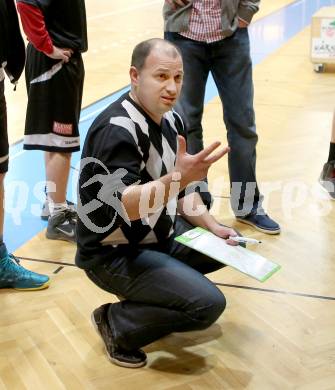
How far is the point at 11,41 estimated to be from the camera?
2.55 m

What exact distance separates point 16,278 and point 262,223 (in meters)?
1.23

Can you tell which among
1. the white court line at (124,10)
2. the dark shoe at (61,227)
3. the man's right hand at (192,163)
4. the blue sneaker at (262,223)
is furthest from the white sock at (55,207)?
the white court line at (124,10)

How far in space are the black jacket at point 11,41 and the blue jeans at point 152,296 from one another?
940mm

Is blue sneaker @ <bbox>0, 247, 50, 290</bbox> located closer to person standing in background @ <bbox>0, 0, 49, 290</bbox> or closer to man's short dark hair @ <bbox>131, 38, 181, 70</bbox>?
person standing in background @ <bbox>0, 0, 49, 290</bbox>

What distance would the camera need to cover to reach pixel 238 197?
3.25m

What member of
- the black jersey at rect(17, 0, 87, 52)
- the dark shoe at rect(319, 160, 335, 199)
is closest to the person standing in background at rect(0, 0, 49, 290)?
the black jersey at rect(17, 0, 87, 52)

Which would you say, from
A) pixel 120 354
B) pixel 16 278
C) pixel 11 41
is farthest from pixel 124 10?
pixel 120 354

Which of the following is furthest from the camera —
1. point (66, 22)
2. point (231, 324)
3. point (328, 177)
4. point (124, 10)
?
point (124, 10)

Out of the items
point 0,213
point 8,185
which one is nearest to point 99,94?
point 8,185

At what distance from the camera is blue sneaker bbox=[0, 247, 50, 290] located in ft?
8.64

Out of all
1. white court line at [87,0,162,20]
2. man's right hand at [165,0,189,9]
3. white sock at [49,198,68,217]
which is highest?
man's right hand at [165,0,189,9]

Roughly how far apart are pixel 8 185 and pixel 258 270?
2035mm

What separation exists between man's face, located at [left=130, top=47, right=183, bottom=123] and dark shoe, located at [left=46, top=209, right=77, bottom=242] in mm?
1158

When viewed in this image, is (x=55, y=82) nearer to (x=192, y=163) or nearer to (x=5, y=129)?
(x=5, y=129)
